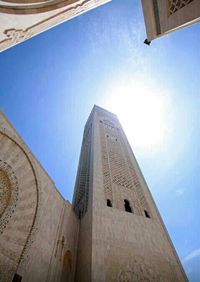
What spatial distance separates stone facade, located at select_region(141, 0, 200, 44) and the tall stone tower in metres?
3.84

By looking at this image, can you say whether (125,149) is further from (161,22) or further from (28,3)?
(28,3)

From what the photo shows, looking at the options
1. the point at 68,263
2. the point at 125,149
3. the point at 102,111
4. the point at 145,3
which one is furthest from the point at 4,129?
the point at 102,111

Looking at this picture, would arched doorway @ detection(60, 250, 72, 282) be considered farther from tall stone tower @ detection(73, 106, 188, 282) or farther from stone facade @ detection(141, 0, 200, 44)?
stone facade @ detection(141, 0, 200, 44)

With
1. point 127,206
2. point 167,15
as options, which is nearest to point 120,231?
point 127,206

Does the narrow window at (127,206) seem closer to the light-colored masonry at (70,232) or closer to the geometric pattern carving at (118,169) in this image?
the light-colored masonry at (70,232)

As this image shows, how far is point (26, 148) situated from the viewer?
381cm

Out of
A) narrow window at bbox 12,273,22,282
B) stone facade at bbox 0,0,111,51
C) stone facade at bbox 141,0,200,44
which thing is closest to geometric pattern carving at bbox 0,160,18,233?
narrow window at bbox 12,273,22,282

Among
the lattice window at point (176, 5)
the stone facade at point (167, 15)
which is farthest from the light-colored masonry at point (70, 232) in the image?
the lattice window at point (176, 5)

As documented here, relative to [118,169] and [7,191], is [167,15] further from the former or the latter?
[118,169]

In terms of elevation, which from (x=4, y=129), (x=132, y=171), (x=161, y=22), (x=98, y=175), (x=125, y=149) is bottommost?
(x=161, y=22)

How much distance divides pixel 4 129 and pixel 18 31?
237 centimetres

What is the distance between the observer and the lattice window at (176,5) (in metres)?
1.68

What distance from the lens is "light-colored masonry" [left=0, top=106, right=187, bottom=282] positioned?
119 inches

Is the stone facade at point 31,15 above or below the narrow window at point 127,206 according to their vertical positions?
below
